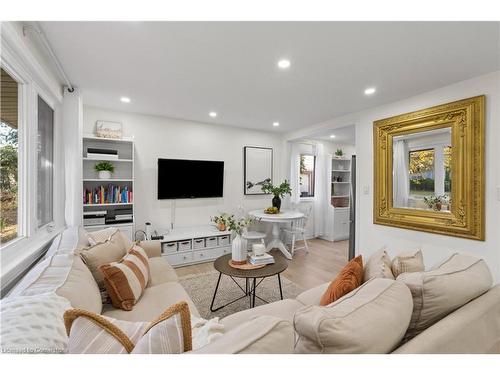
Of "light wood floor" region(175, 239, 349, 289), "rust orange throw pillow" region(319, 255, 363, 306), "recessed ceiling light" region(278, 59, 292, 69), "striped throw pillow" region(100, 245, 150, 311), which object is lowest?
"light wood floor" region(175, 239, 349, 289)

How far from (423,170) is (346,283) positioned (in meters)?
2.42

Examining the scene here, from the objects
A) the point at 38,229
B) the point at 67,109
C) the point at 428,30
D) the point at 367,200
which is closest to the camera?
the point at 428,30

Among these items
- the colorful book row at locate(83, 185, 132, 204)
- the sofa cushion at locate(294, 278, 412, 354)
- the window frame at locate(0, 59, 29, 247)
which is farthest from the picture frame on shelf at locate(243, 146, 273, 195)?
the sofa cushion at locate(294, 278, 412, 354)

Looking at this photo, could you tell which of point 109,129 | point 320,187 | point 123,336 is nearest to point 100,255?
point 123,336

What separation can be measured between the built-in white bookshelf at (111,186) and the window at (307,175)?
3.58 meters

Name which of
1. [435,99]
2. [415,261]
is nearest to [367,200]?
[435,99]

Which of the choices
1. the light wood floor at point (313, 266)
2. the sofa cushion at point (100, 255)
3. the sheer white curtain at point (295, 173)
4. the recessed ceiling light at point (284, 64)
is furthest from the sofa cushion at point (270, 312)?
the sheer white curtain at point (295, 173)

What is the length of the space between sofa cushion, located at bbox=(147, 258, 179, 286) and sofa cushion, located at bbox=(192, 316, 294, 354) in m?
1.51

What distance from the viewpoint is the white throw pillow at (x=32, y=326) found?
729mm

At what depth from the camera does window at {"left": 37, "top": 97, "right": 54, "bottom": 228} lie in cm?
217

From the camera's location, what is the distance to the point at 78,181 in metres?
2.64

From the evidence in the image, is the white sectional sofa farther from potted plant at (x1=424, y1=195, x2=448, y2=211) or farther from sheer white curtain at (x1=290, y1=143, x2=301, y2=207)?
sheer white curtain at (x1=290, y1=143, x2=301, y2=207)
